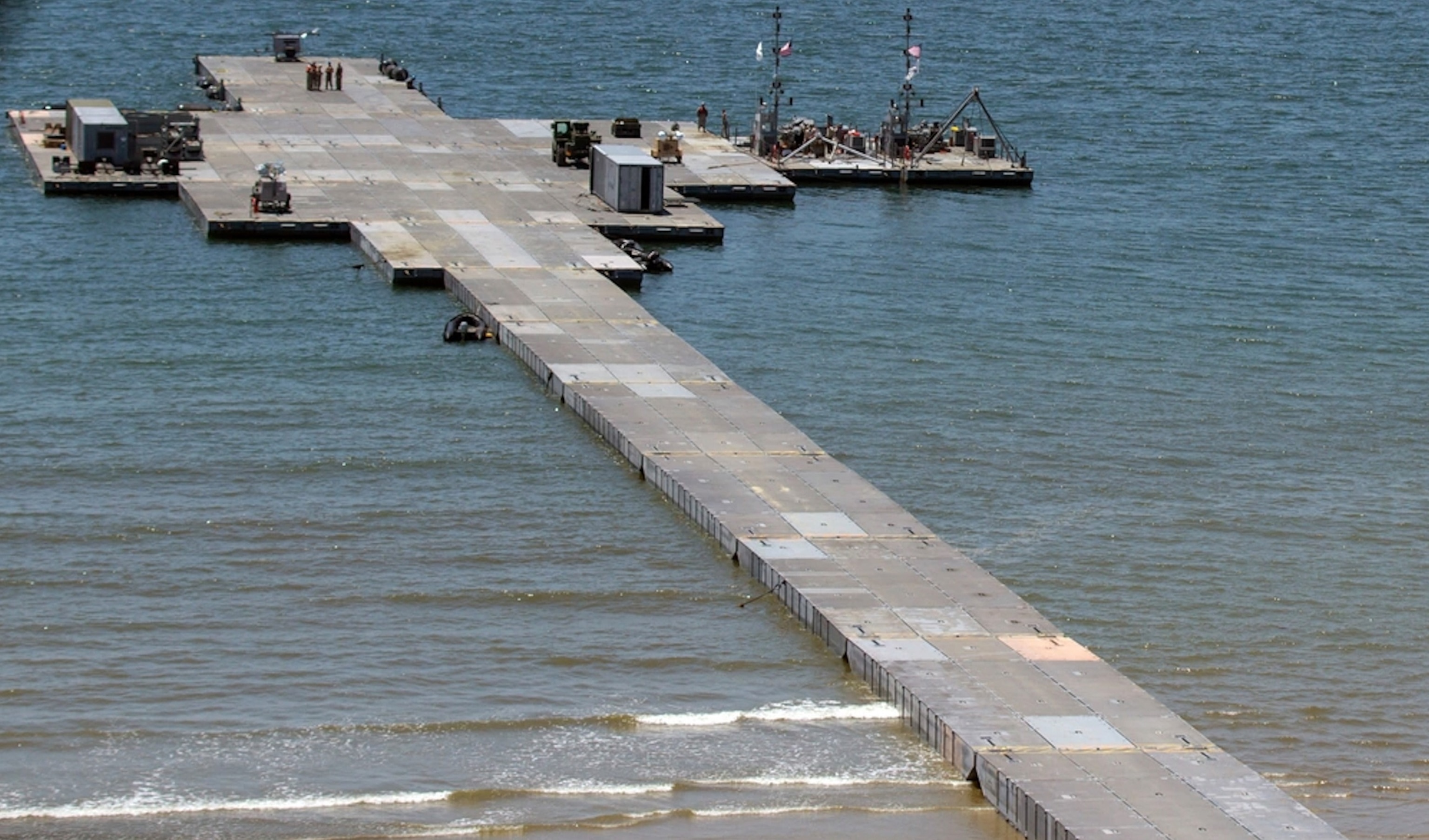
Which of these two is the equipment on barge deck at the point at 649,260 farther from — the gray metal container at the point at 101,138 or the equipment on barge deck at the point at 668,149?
the gray metal container at the point at 101,138

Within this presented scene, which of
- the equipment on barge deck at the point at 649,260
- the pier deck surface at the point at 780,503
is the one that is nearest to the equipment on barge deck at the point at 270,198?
the pier deck surface at the point at 780,503

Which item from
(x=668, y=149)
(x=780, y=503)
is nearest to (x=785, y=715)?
(x=780, y=503)

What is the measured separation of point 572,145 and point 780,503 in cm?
5697

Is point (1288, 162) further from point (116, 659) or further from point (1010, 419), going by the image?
point (116, 659)

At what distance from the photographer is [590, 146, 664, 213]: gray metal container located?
363ft

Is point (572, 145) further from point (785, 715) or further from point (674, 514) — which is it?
point (785, 715)

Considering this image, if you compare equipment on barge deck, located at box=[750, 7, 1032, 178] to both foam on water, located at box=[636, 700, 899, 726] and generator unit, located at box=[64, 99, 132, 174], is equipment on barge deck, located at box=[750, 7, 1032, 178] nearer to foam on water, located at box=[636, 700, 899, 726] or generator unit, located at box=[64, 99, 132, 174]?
generator unit, located at box=[64, 99, 132, 174]

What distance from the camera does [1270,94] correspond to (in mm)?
171375

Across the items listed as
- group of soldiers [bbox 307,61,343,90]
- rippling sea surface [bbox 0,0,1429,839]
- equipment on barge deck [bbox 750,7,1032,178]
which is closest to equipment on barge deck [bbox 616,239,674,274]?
rippling sea surface [bbox 0,0,1429,839]

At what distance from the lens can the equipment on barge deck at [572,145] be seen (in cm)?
12225

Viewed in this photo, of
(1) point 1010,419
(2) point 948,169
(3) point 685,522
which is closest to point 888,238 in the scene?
(2) point 948,169

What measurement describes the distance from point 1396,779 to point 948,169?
7938 centimetres

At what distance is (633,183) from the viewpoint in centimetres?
11094

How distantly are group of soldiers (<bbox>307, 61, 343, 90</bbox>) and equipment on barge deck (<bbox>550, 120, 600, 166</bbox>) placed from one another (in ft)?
76.5
